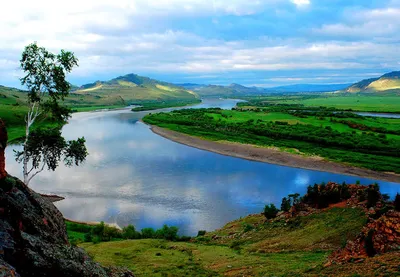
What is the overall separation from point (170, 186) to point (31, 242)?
38.8 meters

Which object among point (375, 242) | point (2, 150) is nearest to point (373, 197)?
point (375, 242)

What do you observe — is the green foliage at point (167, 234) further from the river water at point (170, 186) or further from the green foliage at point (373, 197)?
the green foliage at point (373, 197)

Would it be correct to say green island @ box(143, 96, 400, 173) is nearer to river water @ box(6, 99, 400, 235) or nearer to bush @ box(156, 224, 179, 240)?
river water @ box(6, 99, 400, 235)

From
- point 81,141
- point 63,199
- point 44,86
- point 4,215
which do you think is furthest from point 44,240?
point 63,199

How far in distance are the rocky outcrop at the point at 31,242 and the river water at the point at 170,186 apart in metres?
23.0

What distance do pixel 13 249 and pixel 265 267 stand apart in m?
12.8

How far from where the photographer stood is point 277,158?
68438 millimetres

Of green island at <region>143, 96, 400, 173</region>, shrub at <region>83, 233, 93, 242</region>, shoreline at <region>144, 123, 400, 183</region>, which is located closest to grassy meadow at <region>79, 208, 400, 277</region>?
shrub at <region>83, 233, 93, 242</region>

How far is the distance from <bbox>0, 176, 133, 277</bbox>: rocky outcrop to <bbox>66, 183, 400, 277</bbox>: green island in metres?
7.58

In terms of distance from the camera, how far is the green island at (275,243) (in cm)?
1681

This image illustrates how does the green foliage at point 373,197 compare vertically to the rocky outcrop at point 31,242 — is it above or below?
below

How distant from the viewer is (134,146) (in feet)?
262

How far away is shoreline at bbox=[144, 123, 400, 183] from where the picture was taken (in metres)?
56.9

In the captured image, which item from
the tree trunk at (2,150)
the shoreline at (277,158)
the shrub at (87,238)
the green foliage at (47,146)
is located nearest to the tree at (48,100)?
the green foliage at (47,146)
